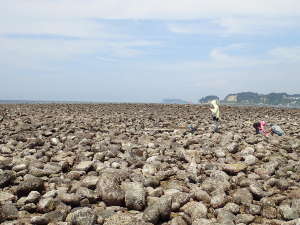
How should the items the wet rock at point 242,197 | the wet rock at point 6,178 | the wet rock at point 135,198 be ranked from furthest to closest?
the wet rock at point 6,178
the wet rock at point 242,197
the wet rock at point 135,198

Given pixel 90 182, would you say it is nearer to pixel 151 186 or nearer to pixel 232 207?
pixel 151 186

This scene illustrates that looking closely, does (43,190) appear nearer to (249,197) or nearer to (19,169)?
(19,169)

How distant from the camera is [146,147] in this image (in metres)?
14.3

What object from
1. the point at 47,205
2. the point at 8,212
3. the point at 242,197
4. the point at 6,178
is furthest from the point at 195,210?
the point at 6,178

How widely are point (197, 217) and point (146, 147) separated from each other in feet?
22.0

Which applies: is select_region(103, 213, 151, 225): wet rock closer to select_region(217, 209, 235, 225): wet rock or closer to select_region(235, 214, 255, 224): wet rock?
select_region(217, 209, 235, 225): wet rock

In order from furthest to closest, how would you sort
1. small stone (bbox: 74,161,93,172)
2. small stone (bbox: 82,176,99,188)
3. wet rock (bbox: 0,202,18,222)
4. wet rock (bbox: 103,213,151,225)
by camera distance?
small stone (bbox: 74,161,93,172), small stone (bbox: 82,176,99,188), wet rock (bbox: 0,202,18,222), wet rock (bbox: 103,213,151,225)

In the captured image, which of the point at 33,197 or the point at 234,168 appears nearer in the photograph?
the point at 33,197

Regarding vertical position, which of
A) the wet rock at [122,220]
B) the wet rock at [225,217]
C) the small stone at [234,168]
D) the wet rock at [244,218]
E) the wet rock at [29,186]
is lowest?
the wet rock at [244,218]

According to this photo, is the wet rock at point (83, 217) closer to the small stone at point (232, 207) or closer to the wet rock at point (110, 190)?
the wet rock at point (110, 190)

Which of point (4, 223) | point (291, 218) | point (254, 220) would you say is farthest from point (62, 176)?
point (291, 218)

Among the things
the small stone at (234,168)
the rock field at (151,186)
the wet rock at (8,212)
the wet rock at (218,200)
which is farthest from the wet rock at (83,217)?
the small stone at (234,168)

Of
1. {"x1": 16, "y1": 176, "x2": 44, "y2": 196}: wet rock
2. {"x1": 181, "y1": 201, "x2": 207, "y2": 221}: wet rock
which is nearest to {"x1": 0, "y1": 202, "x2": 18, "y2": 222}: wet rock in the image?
{"x1": 16, "y1": 176, "x2": 44, "y2": 196}: wet rock

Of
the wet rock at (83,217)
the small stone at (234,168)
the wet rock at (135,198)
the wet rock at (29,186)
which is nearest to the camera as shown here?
the wet rock at (83,217)
